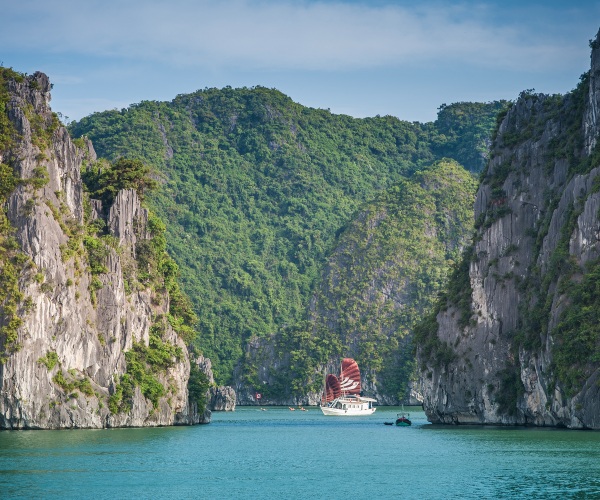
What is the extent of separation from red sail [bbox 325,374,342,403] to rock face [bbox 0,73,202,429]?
62.2 m

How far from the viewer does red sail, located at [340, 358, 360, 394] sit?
172875mm

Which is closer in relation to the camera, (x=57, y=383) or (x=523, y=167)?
(x=57, y=383)

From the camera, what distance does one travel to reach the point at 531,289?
10506 centimetres

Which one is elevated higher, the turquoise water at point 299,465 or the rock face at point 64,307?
the rock face at point 64,307

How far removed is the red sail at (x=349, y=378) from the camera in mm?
172875

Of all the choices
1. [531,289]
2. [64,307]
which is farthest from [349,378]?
[64,307]

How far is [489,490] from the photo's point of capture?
57.8 metres

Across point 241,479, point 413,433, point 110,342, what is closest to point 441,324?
point 413,433

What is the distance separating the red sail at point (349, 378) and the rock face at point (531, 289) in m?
54.3

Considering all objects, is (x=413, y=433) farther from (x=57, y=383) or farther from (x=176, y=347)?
(x=57, y=383)

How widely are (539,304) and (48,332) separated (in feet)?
134

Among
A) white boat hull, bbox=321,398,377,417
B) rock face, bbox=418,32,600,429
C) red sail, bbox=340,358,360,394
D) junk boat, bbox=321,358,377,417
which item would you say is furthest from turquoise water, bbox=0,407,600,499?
red sail, bbox=340,358,360,394

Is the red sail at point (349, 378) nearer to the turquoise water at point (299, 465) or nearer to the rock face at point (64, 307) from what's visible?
the rock face at point (64, 307)

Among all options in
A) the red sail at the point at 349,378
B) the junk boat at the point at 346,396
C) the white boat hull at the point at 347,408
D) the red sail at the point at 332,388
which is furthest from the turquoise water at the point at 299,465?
the red sail at the point at 349,378
